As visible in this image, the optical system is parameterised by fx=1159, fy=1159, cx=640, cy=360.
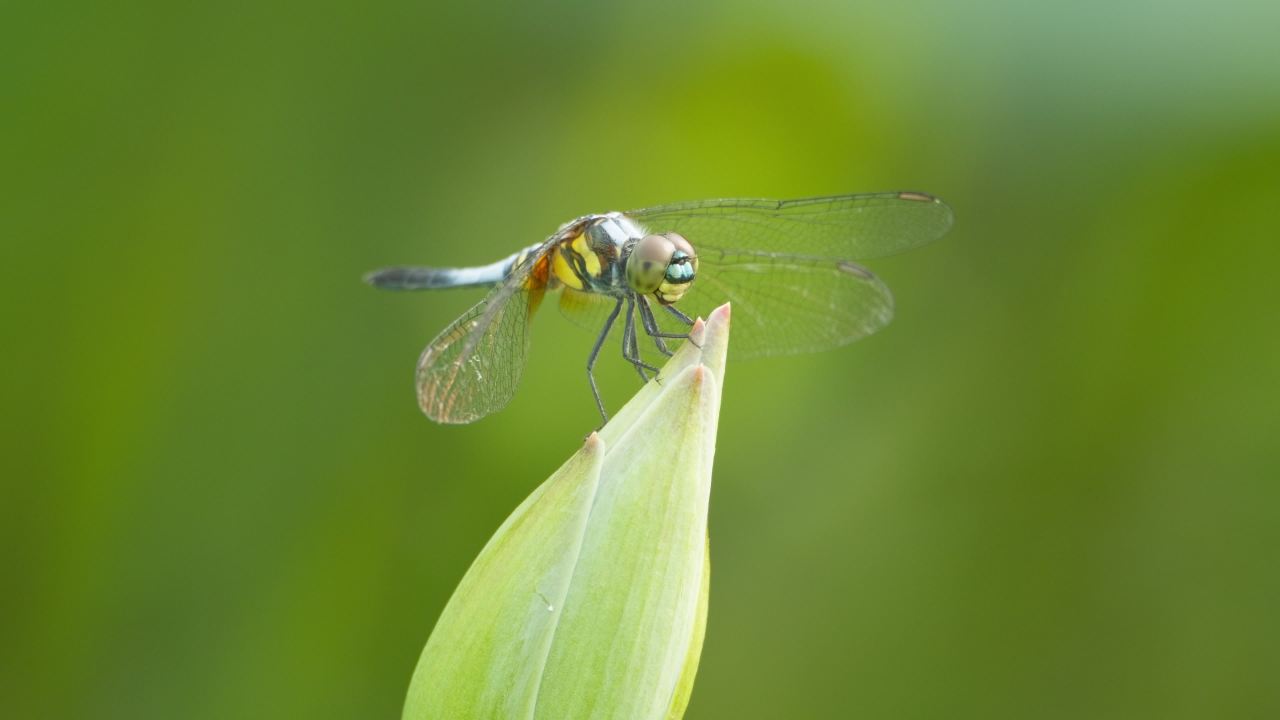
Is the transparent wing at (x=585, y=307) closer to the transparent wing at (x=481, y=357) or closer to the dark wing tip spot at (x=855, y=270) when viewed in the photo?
the transparent wing at (x=481, y=357)

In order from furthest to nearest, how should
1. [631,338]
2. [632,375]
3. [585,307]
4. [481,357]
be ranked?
1. [632,375]
2. [585,307]
3. [631,338]
4. [481,357]

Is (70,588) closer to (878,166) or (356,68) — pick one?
(356,68)

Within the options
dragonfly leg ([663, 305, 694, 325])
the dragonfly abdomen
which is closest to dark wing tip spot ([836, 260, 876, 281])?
dragonfly leg ([663, 305, 694, 325])

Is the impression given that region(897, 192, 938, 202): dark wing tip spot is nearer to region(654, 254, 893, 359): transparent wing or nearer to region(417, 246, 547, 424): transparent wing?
region(654, 254, 893, 359): transparent wing

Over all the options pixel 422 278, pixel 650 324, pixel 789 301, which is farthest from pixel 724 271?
pixel 422 278

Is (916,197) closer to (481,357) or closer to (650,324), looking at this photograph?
(650,324)

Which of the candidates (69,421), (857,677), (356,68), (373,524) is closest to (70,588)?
(69,421)
